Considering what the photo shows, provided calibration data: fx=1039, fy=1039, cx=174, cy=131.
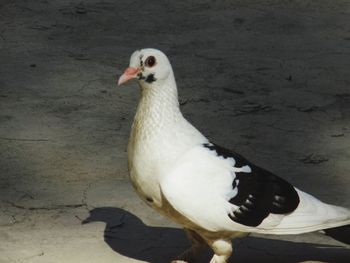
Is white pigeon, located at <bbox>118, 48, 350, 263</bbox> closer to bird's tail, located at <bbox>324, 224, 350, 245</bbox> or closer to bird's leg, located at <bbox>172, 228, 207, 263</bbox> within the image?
bird's tail, located at <bbox>324, 224, 350, 245</bbox>

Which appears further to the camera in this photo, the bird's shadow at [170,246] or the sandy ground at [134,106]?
the sandy ground at [134,106]

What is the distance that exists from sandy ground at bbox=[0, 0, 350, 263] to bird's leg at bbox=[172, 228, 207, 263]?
0.56 ft

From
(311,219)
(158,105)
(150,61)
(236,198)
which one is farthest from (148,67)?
(311,219)

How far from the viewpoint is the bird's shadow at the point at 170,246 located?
4.75m

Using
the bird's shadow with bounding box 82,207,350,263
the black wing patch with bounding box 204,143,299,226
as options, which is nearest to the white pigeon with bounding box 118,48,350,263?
the black wing patch with bounding box 204,143,299,226

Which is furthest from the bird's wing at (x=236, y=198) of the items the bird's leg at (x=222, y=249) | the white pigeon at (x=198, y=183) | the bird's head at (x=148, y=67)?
the bird's head at (x=148, y=67)

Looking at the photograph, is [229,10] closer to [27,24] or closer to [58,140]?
[27,24]

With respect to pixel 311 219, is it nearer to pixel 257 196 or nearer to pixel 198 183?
pixel 257 196

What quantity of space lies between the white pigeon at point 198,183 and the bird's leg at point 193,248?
7.7 inches

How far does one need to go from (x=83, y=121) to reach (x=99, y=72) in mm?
797

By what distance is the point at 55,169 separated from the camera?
563cm

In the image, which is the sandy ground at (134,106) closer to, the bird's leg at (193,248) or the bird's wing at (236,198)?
the bird's leg at (193,248)

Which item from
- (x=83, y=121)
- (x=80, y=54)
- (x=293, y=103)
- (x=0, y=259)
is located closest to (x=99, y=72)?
(x=80, y=54)

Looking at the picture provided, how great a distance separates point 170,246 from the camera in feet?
16.1
